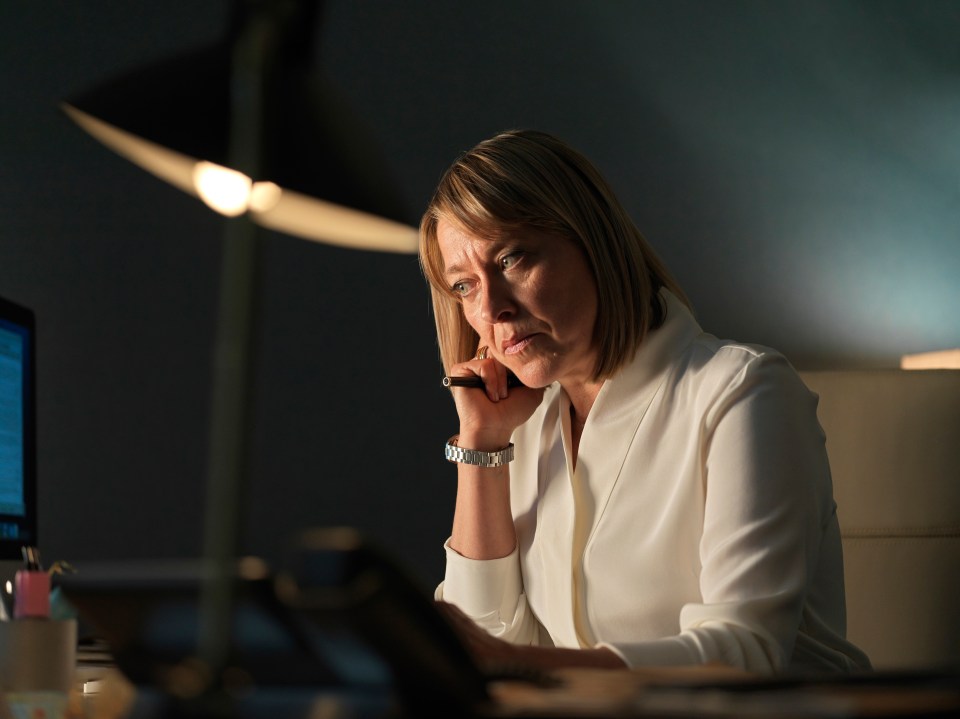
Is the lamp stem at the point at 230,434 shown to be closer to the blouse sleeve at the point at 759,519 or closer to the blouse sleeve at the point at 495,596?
the blouse sleeve at the point at 759,519

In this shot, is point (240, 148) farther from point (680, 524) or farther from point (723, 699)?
point (680, 524)

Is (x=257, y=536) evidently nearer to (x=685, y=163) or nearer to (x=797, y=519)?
(x=685, y=163)

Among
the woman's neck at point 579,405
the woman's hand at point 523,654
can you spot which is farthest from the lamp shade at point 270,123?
the woman's neck at point 579,405

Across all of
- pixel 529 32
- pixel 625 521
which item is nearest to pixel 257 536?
pixel 625 521

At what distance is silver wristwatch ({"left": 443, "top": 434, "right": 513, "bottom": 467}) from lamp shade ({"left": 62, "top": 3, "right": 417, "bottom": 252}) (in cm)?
107

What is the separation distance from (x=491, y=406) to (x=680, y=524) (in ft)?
1.43

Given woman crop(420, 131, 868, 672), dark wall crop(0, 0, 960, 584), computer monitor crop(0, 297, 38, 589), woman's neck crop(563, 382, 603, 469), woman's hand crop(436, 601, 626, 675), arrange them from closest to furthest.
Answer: woman's hand crop(436, 601, 626, 675), woman crop(420, 131, 868, 672), computer monitor crop(0, 297, 38, 589), woman's neck crop(563, 382, 603, 469), dark wall crop(0, 0, 960, 584)

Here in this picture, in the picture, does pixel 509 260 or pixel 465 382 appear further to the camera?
pixel 465 382

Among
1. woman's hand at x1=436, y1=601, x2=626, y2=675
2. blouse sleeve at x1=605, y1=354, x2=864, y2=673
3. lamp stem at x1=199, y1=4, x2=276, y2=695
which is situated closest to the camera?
lamp stem at x1=199, y1=4, x2=276, y2=695

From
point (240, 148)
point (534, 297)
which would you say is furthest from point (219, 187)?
point (534, 297)

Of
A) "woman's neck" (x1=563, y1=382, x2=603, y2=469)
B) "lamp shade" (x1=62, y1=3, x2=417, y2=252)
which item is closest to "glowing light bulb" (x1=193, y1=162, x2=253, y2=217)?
"lamp shade" (x1=62, y1=3, x2=417, y2=252)

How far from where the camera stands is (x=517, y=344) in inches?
Answer: 61.4

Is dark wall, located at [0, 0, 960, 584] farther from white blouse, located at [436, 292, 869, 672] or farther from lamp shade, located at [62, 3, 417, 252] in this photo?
lamp shade, located at [62, 3, 417, 252]

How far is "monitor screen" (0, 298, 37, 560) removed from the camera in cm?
140
